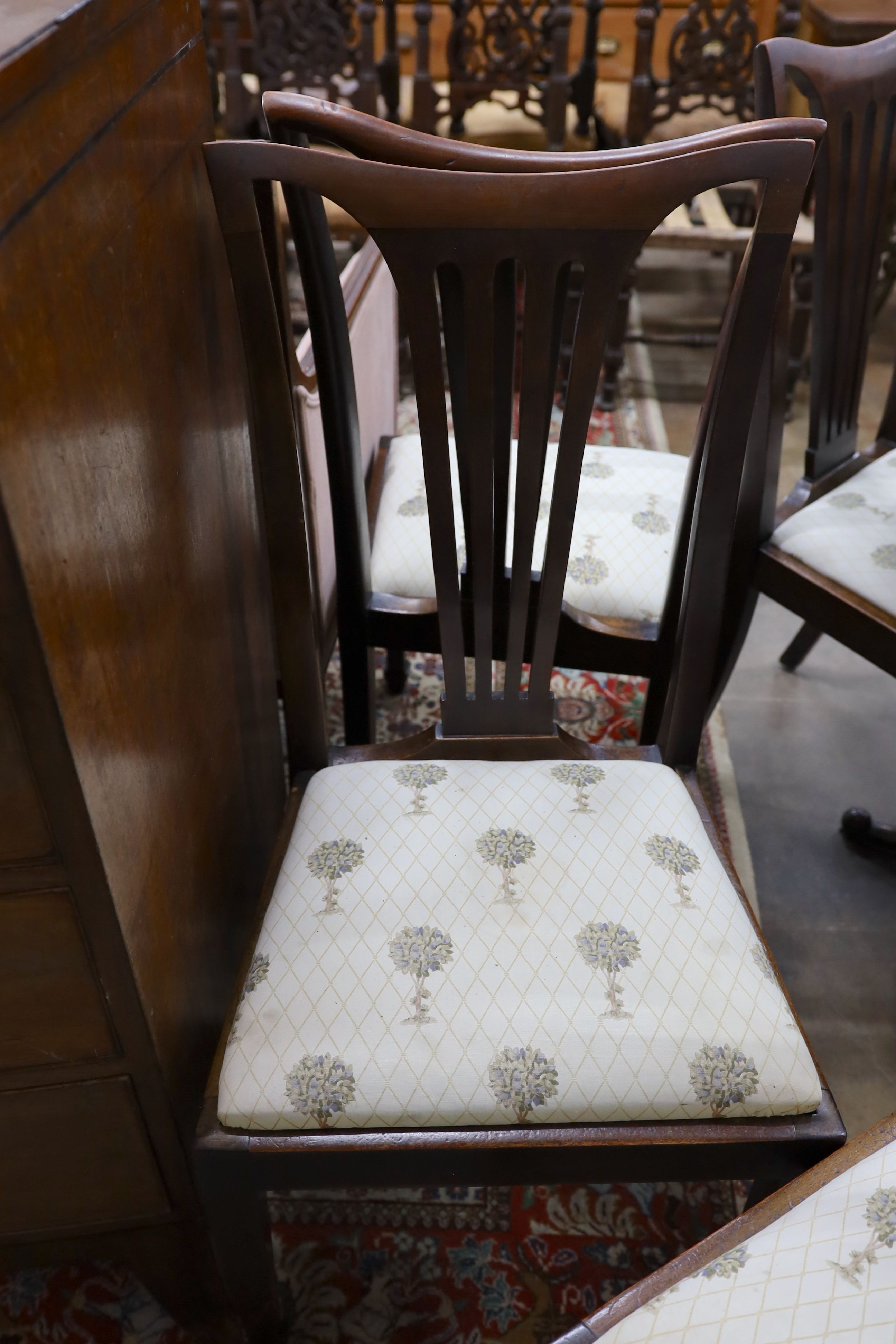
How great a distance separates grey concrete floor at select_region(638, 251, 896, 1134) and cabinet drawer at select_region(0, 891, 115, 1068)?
81cm

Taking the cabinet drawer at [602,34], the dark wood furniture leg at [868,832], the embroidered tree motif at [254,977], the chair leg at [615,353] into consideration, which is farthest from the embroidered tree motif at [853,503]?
the cabinet drawer at [602,34]

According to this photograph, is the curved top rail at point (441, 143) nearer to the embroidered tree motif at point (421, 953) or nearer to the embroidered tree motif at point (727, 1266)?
the embroidered tree motif at point (421, 953)

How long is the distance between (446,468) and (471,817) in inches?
12.2

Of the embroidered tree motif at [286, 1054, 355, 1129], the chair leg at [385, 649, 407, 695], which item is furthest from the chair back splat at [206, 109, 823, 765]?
the chair leg at [385, 649, 407, 695]

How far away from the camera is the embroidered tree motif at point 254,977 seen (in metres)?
0.79

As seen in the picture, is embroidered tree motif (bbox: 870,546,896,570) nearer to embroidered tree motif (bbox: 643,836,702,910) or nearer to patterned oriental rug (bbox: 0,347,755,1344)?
embroidered tree motif (bbox: 643,836,702,910)

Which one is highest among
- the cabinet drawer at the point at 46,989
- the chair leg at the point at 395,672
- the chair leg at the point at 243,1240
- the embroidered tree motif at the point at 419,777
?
the cabinet drawer at the point at 46,989

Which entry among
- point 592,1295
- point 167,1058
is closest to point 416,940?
point 167,1058

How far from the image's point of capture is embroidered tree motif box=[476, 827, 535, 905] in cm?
87

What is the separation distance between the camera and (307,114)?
0.73 meters

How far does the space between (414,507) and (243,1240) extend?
2.85 ft

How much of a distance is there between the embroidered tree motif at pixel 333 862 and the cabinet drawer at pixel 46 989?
0.67 feet

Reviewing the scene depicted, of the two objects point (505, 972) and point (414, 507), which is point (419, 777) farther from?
point (414, 507)

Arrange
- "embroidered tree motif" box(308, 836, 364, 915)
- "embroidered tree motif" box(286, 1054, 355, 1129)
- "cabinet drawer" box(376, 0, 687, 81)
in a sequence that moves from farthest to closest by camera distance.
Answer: "cabinet drawer" box(376, 0, 687, 81)
"embroidered tree motif" box(308, 836, 364, 915)
"embroidered tree motif" box(286, 1054, 355, 1129)
